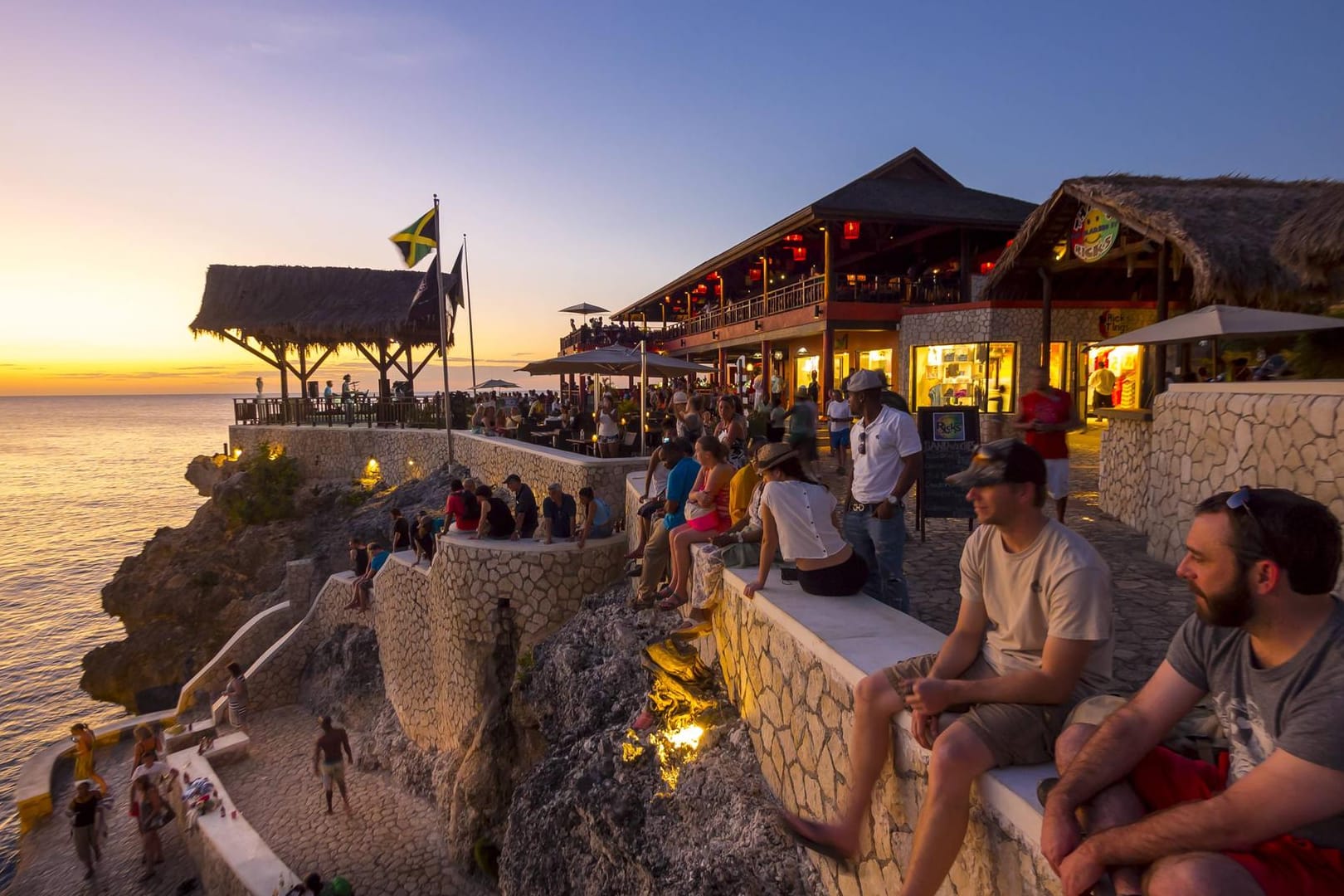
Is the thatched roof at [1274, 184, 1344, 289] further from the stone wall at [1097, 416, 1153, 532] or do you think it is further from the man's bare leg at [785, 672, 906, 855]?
the man's bare leg at [785, 672, 906, 855]

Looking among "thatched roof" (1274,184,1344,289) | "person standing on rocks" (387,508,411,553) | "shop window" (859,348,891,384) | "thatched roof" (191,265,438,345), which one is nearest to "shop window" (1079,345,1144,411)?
"shop window" (859,348,891,384)

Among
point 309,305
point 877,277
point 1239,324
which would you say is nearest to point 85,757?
point 309,305

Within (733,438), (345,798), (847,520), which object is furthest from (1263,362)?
(345,798)

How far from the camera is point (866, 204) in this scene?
17547mm

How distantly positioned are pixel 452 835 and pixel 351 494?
45.4 feet

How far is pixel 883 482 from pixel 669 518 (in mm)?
2374

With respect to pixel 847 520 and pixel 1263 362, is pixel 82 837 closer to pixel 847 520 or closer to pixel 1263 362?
pixel 847 520

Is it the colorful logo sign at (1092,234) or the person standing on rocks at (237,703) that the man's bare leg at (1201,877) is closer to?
the colorful logo sign at (1092,234)

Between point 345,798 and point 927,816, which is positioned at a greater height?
point 927,816

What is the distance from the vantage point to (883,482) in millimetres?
4520

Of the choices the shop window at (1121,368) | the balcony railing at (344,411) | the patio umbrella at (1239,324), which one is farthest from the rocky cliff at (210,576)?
the shop window at (1121,368)

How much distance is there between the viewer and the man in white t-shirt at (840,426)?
1046cm

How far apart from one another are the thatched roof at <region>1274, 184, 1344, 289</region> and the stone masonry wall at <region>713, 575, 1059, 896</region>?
7.02 m

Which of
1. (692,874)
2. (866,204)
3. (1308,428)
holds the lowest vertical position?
(692,874)
